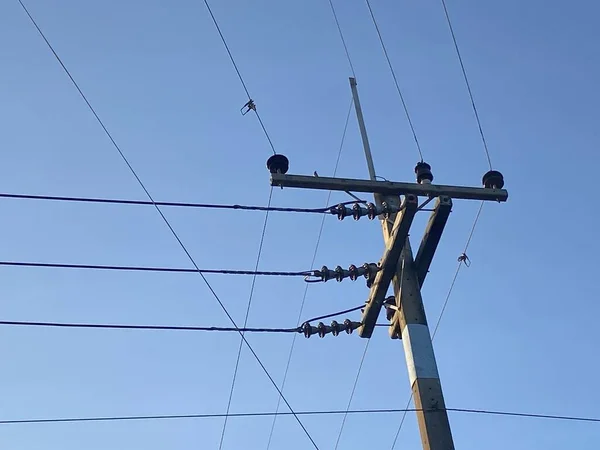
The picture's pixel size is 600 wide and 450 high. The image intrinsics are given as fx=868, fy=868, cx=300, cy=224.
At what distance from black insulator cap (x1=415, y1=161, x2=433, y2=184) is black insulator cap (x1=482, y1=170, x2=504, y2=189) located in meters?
0.80

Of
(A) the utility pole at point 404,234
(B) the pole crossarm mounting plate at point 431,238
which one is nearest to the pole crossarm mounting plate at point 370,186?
(A) the utility pole at point 404,234

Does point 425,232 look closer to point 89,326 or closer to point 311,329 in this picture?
point 311,329

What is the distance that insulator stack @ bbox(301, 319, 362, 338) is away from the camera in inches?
433

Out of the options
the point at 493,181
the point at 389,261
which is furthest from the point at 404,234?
the point at 493,181

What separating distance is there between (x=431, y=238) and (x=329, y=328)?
5.67 feet

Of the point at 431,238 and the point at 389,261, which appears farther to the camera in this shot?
the point at 431,238

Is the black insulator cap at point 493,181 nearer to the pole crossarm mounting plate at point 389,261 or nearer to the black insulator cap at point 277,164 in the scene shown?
the pole crossarm mounting plate at point 389,261

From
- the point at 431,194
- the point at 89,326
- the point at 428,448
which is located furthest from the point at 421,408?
the point at 89,326

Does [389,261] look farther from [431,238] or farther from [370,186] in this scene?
[370,186]

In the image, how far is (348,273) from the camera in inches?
428

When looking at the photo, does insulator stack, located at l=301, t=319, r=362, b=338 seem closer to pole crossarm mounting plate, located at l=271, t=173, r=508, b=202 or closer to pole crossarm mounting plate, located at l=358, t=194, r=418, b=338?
pole crossarm mounting plate, located at l=358, t=194, r=418, b=338

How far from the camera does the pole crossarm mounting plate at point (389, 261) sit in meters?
10.4

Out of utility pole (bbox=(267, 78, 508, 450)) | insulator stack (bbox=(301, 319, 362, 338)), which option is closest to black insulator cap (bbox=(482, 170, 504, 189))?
utility pole (bbox=(267, 78, 508, 450))

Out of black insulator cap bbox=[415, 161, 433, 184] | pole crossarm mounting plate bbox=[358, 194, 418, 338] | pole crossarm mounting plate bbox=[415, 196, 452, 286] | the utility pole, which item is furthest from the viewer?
black insulator cap bbox=[415, 161, 433, 184]
